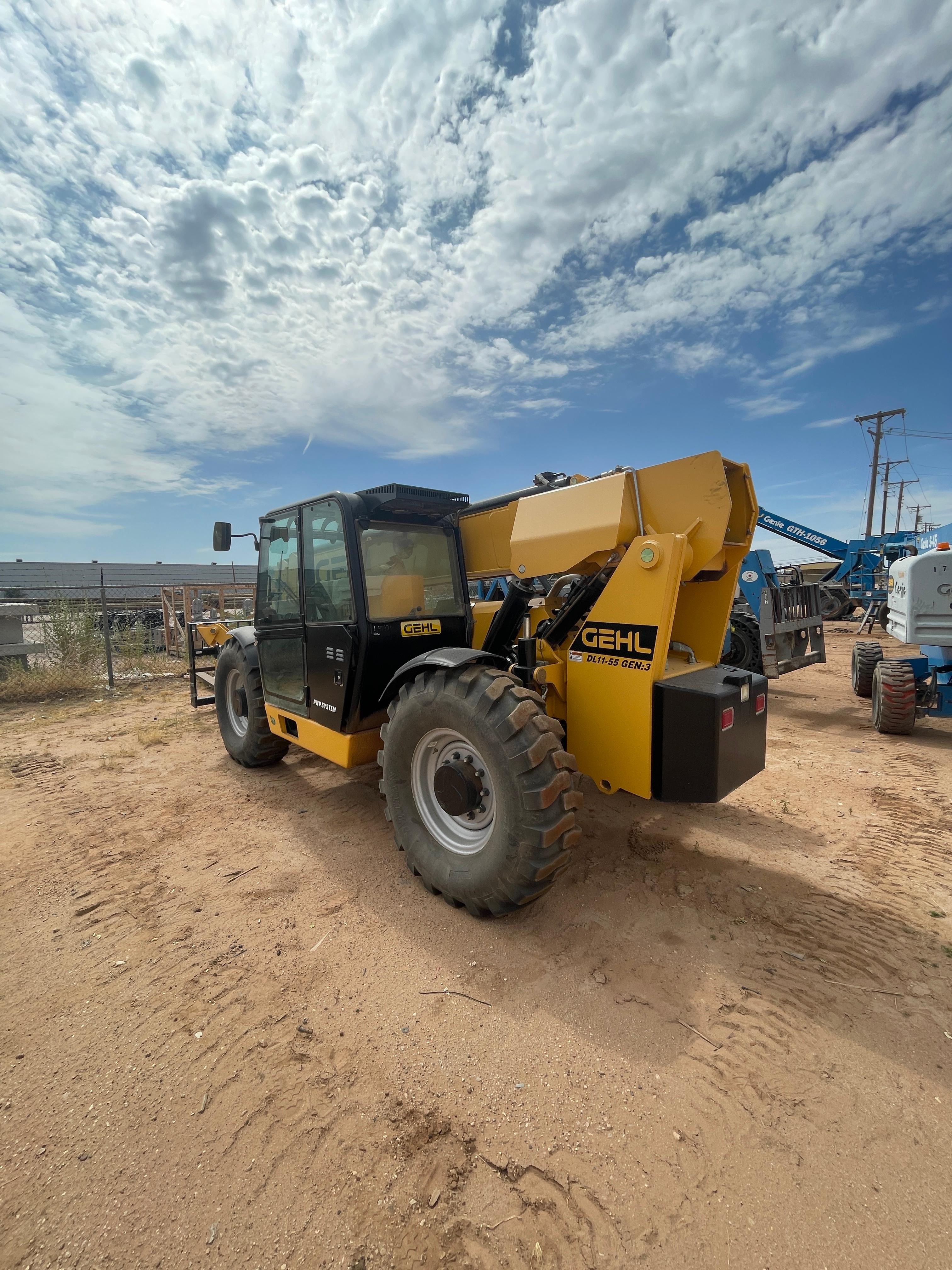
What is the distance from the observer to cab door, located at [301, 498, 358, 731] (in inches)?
147

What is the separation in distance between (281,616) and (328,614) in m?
0.80

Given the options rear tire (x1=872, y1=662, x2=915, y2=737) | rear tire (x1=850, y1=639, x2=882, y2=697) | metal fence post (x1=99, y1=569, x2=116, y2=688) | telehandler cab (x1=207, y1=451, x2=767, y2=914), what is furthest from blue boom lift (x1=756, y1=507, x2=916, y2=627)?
metal fence post (x1=99, y1=569, x2=116, y2=688)

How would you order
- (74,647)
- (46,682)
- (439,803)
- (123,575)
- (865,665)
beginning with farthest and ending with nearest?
(123,575), (74,647), (46,682), (865,665), (439,803)

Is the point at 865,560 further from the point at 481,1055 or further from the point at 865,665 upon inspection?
the point at 481,1055

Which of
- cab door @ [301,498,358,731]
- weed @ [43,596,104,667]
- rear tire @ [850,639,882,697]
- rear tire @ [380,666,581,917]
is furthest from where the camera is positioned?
weed @ [43,596,104,667]

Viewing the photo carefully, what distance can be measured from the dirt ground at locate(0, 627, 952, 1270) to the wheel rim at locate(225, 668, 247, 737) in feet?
5.69

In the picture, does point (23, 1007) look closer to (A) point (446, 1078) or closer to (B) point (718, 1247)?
(A) point (446, 1078)

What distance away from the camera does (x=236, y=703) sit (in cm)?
570

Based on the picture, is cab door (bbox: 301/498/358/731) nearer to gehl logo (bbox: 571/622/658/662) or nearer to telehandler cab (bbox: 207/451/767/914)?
telehandler cab (bbox: 207/451/767/914)

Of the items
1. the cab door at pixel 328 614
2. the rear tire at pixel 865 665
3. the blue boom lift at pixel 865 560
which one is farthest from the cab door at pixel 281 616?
the blue boom lift at pixel 865 560

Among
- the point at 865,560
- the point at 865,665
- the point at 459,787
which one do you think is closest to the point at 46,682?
the point at 459,787

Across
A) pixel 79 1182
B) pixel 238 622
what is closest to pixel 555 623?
pixel 79 1182

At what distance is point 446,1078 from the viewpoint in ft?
6.61

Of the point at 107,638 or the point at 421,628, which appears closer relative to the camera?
the point at 421,628
